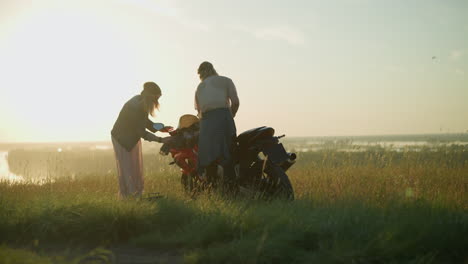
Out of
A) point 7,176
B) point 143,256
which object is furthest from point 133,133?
point 7,176

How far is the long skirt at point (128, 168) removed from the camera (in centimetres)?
688

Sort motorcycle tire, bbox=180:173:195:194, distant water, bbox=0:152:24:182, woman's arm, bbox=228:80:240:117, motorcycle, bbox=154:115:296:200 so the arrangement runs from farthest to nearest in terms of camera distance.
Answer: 1. distant water, bbox=0:152:24:182
2. motorcycle tire, bbox=180:173:195:194
3. woman's arm, bbox=228:80:240:117
4. motorcycle, bbox=154:115:296:200

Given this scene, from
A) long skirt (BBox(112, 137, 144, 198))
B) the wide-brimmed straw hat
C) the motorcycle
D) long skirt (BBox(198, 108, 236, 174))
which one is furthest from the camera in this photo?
long skirt (BBox(112, 137, 144, 198))

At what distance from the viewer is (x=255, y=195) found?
5.71m

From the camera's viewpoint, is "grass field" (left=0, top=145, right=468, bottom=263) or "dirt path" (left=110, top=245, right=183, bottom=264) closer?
"grass field" (left=0, top=145, right=468, bottom=263)

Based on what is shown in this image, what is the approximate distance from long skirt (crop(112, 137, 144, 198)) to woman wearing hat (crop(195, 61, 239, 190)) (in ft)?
4.17

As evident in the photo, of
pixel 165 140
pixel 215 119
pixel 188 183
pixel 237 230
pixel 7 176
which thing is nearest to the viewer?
pixel 237 230

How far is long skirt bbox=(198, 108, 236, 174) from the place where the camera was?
610 centimetres

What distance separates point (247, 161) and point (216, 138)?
1.86 ft

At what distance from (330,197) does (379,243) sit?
326cm

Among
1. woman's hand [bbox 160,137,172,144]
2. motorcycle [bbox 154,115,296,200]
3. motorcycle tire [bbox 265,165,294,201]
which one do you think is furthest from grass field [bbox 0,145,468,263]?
woman's hand [bbox 160,137,172,144]

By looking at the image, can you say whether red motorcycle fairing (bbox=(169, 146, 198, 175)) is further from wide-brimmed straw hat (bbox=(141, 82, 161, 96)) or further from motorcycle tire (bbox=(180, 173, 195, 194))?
wide-brimmed straw hat (bbox=(141, 82, 161, 96))

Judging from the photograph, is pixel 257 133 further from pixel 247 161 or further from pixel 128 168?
pixel 128 168

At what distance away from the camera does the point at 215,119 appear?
621cm
